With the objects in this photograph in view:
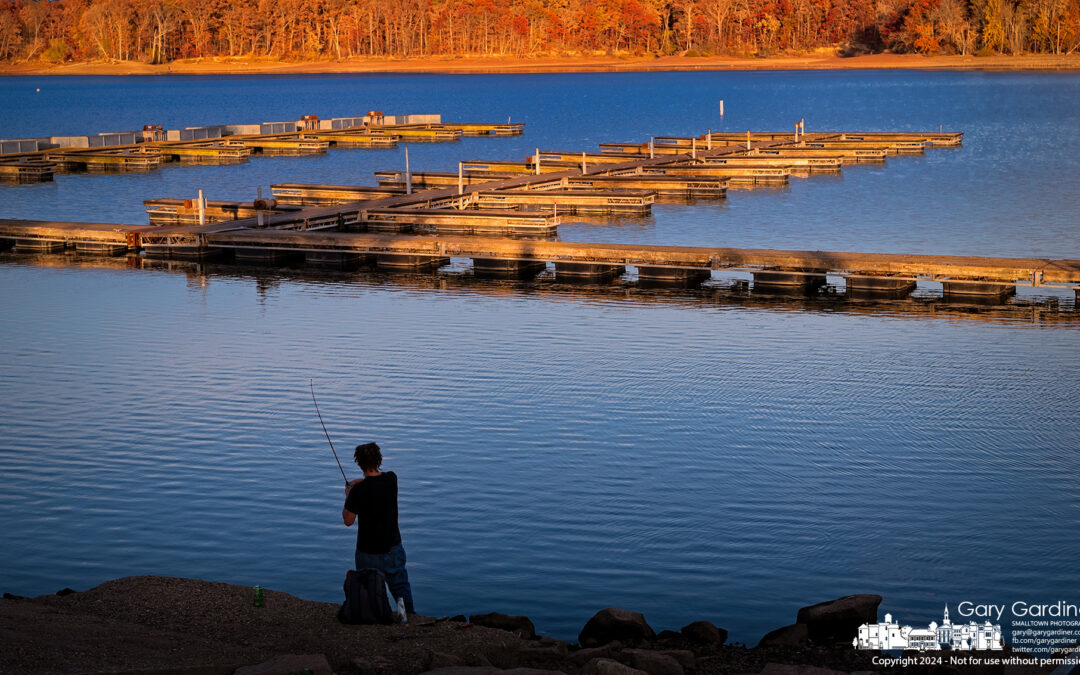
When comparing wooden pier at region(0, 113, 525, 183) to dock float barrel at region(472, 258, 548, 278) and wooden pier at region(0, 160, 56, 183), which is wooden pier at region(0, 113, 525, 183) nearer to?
wooden pier at region(0, 160, 56, 183)

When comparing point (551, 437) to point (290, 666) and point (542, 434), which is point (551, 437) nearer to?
point (542, 434)

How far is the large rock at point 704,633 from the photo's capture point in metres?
9.52

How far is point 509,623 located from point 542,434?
18.9 feet

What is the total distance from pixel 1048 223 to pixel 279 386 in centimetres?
2463

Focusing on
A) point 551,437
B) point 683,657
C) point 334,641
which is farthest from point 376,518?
point 551,437

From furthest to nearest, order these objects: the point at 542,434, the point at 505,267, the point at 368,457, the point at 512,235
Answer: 1. the point at 512,235
2. the point at 505,267
3. the point at 542,434
4. the point at 368,457

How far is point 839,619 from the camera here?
9.47 m

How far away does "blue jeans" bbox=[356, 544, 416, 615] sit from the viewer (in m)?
9.52

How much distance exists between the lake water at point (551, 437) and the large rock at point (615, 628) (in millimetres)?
504

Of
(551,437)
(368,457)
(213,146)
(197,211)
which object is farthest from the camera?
(213,146)

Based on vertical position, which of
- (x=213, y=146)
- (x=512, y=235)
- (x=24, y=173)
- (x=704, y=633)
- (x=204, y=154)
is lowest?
(x=704, y=633)

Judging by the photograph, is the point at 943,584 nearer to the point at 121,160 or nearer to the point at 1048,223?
the point at 1048,223

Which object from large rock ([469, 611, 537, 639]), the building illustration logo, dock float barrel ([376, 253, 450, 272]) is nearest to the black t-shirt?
large rock ([469, 611, 537, 639])

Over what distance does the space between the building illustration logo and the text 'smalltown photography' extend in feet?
0.11
